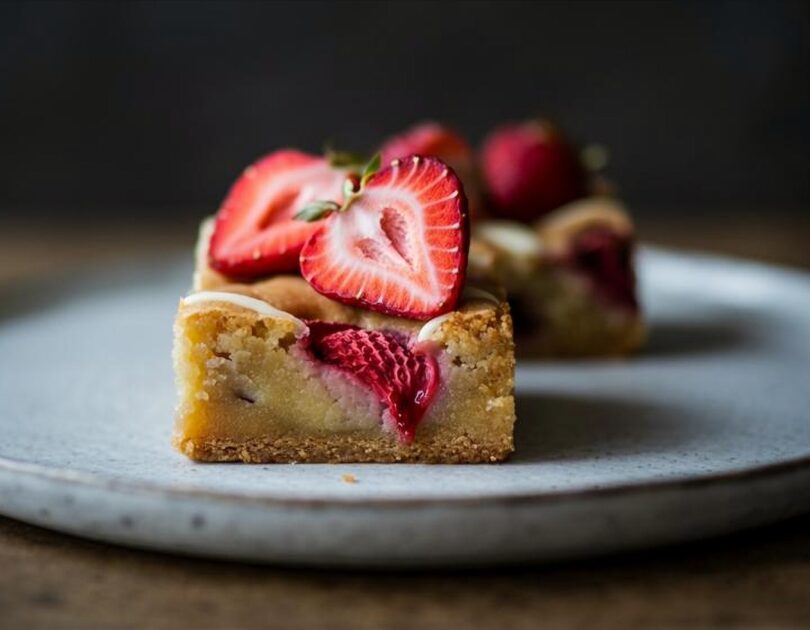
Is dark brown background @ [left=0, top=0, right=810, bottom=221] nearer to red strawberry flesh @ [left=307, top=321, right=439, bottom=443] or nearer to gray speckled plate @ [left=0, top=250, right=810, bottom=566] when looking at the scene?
gray speckled plate @ [left=0, top=250, right=810, bottom=566]

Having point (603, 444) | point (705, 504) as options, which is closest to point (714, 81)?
point (603, 444)

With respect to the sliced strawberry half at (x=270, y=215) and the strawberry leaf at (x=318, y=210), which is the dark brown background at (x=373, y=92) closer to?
the sliced strawberry half at (x=270, y=215)

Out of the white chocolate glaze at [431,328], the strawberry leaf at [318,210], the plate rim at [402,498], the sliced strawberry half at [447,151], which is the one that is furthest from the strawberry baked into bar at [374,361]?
the sliced strawberry half at [447,151]

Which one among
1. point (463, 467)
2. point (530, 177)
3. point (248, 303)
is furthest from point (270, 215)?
point (530, 177)

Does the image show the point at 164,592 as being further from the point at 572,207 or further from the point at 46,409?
the point at 572,207

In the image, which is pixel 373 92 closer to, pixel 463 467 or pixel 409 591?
pixel 463 467

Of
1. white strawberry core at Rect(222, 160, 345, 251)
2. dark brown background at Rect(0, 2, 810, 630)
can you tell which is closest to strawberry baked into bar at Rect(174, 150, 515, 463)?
white strawberry core at Rect(222, 160, 345, 251)
